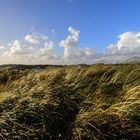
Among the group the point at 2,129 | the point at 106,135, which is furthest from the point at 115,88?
the point at 2,129

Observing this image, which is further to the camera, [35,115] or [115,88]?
[115,88]

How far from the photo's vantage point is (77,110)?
8172 millimetres

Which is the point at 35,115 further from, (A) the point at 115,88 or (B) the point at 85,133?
(A) the point at 115,88

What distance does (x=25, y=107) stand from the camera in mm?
7992

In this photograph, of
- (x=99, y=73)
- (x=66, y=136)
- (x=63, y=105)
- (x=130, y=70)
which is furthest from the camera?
(x=99, y=73)

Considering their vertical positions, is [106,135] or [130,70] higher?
[130,70]

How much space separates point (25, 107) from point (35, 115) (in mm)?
427

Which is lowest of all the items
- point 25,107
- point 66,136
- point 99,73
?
point 66,136

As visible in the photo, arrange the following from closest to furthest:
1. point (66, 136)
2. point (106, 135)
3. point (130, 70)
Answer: point (106, 135) → point (66, 136) → point (130, 70)

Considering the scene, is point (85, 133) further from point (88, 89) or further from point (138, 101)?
point (88, 89)

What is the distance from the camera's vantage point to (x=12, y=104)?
26.9 ft

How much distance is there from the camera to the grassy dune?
22.4ft

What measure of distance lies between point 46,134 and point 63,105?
1.35m

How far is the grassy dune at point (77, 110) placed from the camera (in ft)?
22.4
